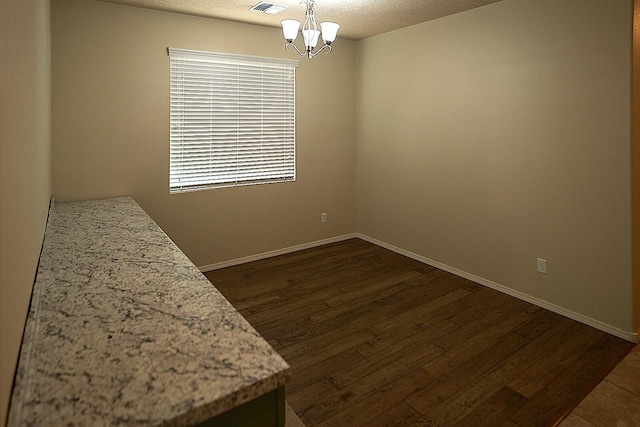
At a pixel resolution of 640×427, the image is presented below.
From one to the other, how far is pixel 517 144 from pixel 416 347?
191 centimetres

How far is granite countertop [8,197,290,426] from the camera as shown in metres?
0.94

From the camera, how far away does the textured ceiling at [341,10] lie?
3.44m

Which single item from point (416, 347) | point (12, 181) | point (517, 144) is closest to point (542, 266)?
point (517, 144)

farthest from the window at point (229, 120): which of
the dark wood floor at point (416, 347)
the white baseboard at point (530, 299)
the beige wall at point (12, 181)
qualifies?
the beige wall at point (12, 181)

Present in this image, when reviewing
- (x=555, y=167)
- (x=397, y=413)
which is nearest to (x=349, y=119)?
(x=555, y=167)

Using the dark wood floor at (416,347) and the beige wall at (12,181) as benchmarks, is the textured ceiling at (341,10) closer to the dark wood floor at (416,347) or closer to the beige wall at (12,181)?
the beige wall at (12,181)

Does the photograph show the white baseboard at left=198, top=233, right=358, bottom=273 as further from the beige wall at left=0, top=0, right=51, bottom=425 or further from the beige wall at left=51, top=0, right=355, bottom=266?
the beige wall at left=0, top=0, right=51, bottom=425

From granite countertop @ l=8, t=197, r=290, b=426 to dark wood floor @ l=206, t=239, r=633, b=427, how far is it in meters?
1.07

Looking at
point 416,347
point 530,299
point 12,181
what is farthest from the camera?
point 530,299

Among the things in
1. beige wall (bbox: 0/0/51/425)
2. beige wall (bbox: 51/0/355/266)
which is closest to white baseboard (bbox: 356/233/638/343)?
beige wall (bbox: 51/0/355/266)

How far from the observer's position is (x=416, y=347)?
109 inches

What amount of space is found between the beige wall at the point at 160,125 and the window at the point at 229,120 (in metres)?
0.10

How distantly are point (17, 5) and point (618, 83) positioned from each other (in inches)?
130

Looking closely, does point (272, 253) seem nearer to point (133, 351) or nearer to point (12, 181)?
point (133, 351)
